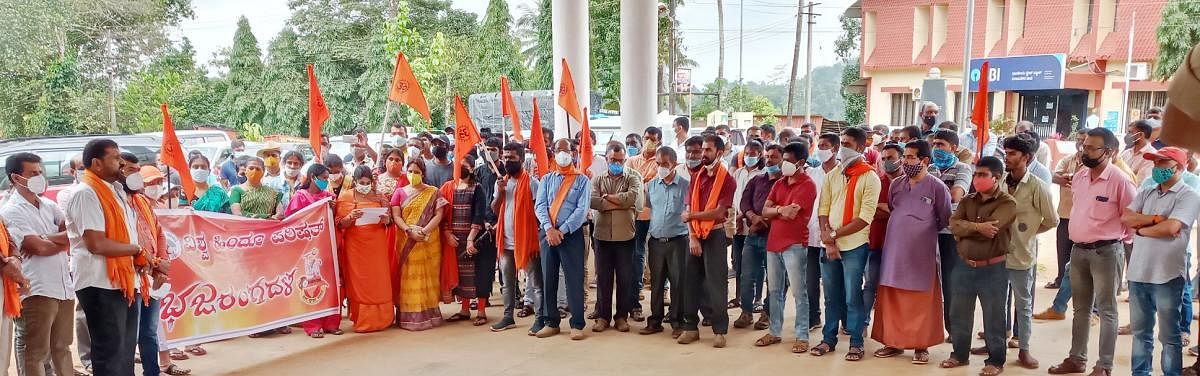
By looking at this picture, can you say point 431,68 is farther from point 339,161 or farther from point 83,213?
point 83,213

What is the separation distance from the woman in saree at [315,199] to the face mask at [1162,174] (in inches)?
230

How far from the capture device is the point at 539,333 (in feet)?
22.7

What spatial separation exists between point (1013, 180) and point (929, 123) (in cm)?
271

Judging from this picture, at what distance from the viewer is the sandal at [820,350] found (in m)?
6.25

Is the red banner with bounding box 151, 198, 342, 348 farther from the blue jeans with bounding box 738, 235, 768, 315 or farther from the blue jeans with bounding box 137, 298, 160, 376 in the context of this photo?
the blue jeans with bounding box 738, 235, 768, 315

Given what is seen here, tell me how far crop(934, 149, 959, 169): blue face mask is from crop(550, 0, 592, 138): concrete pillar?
22.4ft

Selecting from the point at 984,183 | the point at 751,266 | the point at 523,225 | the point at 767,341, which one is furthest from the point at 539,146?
the point at 984,183

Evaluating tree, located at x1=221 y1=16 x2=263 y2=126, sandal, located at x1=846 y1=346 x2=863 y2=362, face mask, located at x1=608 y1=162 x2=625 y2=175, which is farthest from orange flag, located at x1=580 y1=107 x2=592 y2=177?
tree, located at x1=221 y1=16 x2=263 y2=126

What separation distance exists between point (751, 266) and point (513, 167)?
2.16m

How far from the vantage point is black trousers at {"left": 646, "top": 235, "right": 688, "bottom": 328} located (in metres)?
6.69

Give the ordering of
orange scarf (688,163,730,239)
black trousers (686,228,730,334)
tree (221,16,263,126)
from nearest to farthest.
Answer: orange scarf (688,163,730,239)
black trousers (686,228,730,334)
tree (221,16,263,126)

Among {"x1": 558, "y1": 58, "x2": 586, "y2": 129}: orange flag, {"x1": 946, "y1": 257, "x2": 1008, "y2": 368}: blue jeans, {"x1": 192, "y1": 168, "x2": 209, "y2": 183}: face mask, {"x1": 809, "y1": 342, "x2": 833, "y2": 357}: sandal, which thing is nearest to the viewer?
{"x1": 946, "y1": 257, "x2": 1008, "y2": 368}: blue jeans

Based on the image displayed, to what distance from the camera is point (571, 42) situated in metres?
12.4

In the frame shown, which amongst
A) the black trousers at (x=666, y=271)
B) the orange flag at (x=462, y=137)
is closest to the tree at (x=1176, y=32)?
the black trousers at (x=666, y=271)
